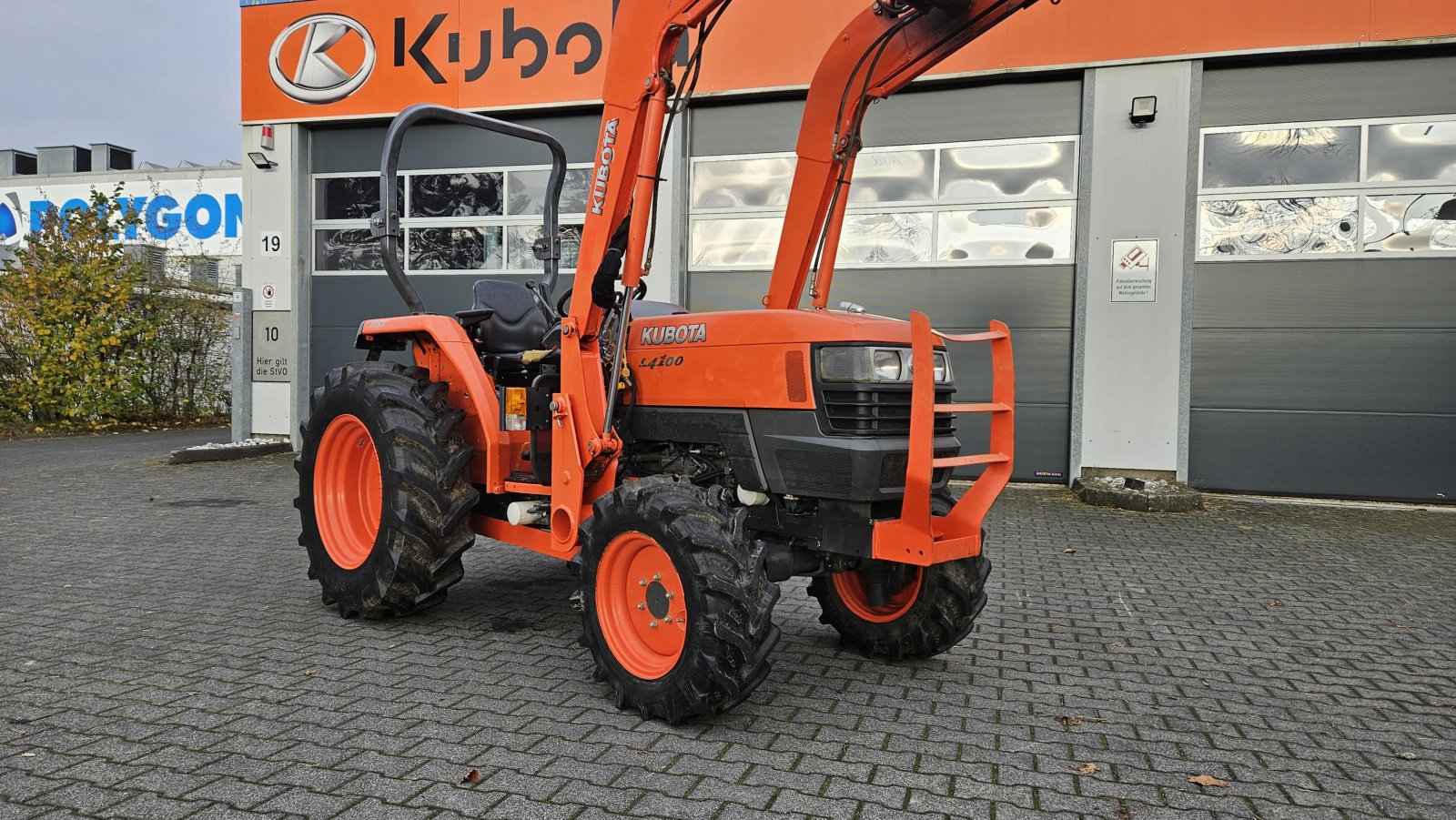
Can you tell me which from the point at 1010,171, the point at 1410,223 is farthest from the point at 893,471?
the point at 1410,223

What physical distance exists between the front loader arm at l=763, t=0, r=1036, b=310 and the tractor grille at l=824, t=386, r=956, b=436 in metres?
0.90

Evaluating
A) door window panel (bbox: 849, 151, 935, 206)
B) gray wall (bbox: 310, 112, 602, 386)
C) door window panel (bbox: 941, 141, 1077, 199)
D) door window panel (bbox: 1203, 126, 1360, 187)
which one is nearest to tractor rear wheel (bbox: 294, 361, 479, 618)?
gray wall (bbox: 310, 112, 602, 386)

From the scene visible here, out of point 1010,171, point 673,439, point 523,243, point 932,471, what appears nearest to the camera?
point 932,471

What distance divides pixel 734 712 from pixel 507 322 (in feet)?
7.77

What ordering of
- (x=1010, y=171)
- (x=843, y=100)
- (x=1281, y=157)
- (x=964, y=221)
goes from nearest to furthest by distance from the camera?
(x=843, y=100), (x=1281, y=157), (x=1010, y=171), (x=964, y=221)

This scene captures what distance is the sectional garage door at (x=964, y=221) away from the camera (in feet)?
31.3

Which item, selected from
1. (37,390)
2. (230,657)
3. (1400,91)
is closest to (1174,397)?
(1400,91)

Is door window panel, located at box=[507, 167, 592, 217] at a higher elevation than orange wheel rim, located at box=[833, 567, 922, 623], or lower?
higher

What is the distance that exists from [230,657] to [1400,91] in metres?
10.1

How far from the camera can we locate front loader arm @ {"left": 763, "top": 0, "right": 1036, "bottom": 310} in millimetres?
3844

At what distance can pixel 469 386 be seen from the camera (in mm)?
4398

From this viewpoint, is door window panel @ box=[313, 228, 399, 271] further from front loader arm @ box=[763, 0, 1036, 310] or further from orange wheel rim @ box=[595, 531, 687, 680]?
orange wheel rim @ box=[595, 531, 687, 680]

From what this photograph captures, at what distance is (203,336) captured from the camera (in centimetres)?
1543

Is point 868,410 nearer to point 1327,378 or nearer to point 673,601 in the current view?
point 673,601
